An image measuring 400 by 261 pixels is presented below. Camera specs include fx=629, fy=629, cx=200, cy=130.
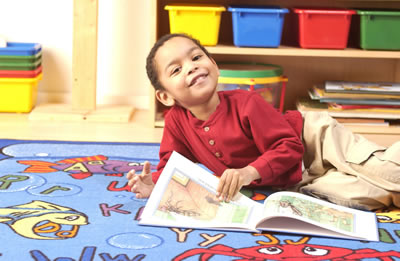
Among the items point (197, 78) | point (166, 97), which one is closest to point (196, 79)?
point (197, 78)

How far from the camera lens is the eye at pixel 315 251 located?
3.69 ft

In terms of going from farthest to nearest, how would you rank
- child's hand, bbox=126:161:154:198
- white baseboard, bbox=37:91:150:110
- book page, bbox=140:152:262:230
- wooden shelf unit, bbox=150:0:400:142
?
white baseboard, bbox=37:91:150:110
wooden shelf unit, bbox=150:0:400:142
child's hand, bbox=126:161:154:198
book page, bbox=140:152:262:230

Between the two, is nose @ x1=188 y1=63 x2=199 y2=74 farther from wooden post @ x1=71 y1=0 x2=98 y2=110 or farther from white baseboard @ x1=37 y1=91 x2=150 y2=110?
white baseboard @ x1=37 y1=91 x2=150 y2=110

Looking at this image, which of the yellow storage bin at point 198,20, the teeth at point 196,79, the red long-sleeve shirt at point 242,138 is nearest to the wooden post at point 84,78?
the yellow storage bin at point 198,20

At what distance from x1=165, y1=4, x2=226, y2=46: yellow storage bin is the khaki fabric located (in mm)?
713

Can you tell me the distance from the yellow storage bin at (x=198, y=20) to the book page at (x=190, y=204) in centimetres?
93

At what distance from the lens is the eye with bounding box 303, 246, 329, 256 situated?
1.12 metres

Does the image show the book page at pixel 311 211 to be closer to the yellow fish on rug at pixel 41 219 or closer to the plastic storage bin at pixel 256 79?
the yellow fish on rug at pixel 41 219

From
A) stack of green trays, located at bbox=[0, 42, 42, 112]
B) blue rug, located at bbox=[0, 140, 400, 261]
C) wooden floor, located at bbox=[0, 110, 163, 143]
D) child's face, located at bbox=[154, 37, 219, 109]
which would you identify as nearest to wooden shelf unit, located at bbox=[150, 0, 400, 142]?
wooden floor, located at bbox=[0, 110, 163, 143]

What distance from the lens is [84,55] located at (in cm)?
233

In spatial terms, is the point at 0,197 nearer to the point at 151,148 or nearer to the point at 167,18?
the point at 151,148

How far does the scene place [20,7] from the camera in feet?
8.10

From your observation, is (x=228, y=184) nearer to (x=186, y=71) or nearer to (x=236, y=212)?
(x=236, y=212)

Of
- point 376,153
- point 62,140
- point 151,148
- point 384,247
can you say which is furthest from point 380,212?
point 62,140
